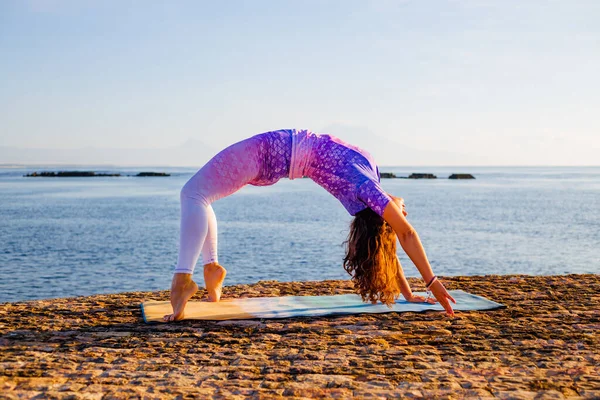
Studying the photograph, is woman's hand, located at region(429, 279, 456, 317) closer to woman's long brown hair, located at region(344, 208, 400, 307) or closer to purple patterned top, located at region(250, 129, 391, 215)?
woman's long brown hair, located at region(344, 208, 400, 307)

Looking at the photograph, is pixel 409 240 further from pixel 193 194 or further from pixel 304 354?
pixel 193 194

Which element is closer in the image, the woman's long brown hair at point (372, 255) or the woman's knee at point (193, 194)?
the woman's long brown hair at point (372, 255)

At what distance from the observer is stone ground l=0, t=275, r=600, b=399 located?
2764mm

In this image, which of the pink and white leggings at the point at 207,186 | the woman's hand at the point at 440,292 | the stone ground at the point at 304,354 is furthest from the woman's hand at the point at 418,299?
the pink and white leggings at the point at 207,186

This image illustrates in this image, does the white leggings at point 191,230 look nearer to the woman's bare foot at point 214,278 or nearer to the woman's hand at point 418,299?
the woman's bare foot at point 214,278

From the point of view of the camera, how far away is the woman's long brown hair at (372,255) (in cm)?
398

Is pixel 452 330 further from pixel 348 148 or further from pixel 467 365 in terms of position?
pixel 348 148

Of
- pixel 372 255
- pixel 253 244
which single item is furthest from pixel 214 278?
pixel 253 244

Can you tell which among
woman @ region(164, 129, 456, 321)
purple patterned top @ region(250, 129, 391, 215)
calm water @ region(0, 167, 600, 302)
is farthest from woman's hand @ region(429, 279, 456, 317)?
calm water @ region(0, 167, 600, 302)

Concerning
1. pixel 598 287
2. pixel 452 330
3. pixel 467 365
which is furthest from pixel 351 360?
pixel 598 287

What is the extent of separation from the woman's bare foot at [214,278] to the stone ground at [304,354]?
55 cm

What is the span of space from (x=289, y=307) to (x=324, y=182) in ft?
3.23

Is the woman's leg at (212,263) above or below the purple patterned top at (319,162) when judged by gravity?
below

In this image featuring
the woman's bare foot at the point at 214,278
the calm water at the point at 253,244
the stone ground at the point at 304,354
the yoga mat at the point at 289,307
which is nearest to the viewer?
the stone ground at the point at 304,354
